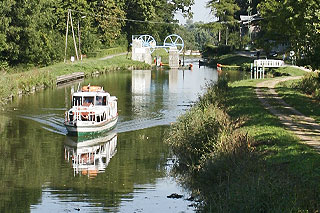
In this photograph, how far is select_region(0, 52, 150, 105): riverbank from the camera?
159 feet

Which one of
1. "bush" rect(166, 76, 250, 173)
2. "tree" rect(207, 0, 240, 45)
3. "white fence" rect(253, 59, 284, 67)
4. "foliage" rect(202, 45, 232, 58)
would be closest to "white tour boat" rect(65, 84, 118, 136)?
"bush" rect(166, 76, 250, 173)

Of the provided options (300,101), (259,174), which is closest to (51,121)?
(300,101)

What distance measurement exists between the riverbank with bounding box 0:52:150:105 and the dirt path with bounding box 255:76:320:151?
18.9 meters

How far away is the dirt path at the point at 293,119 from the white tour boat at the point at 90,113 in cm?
881

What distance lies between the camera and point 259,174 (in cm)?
1680

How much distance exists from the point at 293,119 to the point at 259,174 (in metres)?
12.1

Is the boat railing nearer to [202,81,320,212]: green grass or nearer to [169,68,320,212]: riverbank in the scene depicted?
[169,68,320,212]: riverbank

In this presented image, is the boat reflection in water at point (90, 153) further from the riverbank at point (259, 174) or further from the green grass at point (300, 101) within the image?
the green grass at point (300, 101)

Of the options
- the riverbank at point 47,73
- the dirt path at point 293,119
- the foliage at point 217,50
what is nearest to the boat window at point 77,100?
the riverbank at point 47,73

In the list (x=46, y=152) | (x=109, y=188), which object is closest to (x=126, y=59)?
(x=46, y=152)

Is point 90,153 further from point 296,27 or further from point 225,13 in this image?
point 225,13

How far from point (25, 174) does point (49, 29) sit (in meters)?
60.3

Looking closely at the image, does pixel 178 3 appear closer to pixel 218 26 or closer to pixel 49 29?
pixel 218 26

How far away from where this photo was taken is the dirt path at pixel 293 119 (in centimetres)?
2330
